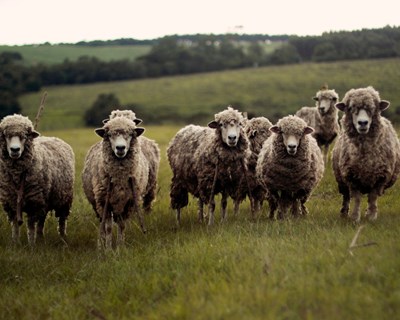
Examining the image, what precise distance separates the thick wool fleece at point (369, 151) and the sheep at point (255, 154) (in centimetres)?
215

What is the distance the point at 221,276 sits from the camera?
507 cm

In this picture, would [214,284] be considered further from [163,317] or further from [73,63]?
[73,63]

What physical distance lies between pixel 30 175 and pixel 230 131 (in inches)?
131

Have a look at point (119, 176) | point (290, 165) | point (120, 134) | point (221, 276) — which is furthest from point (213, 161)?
point (221, 276)

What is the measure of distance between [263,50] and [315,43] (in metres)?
41.3

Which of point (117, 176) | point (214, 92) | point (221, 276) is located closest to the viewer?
point (221, 276)

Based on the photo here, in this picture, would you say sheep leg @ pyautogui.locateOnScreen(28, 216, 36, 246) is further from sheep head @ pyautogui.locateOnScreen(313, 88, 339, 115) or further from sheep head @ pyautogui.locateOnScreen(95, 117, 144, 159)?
sheep head @ pyautogui.locateOnScreen(313, 88, 339, 115)

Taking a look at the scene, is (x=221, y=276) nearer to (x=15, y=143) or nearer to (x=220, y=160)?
(x=220, y=160)

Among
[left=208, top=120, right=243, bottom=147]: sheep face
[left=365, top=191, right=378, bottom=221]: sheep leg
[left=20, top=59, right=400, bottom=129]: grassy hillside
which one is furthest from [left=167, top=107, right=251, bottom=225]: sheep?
[left=20, top=59, right=400, bottom=129]: grassy hillside

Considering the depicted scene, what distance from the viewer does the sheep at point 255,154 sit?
939cm

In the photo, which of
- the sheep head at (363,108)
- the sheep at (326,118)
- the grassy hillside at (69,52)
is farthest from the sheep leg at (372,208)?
the grassy hillside at (69,52)

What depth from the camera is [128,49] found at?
3679 inches

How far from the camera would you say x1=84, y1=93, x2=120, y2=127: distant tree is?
56688 mm

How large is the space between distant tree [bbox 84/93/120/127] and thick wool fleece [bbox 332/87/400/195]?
5064 cm
